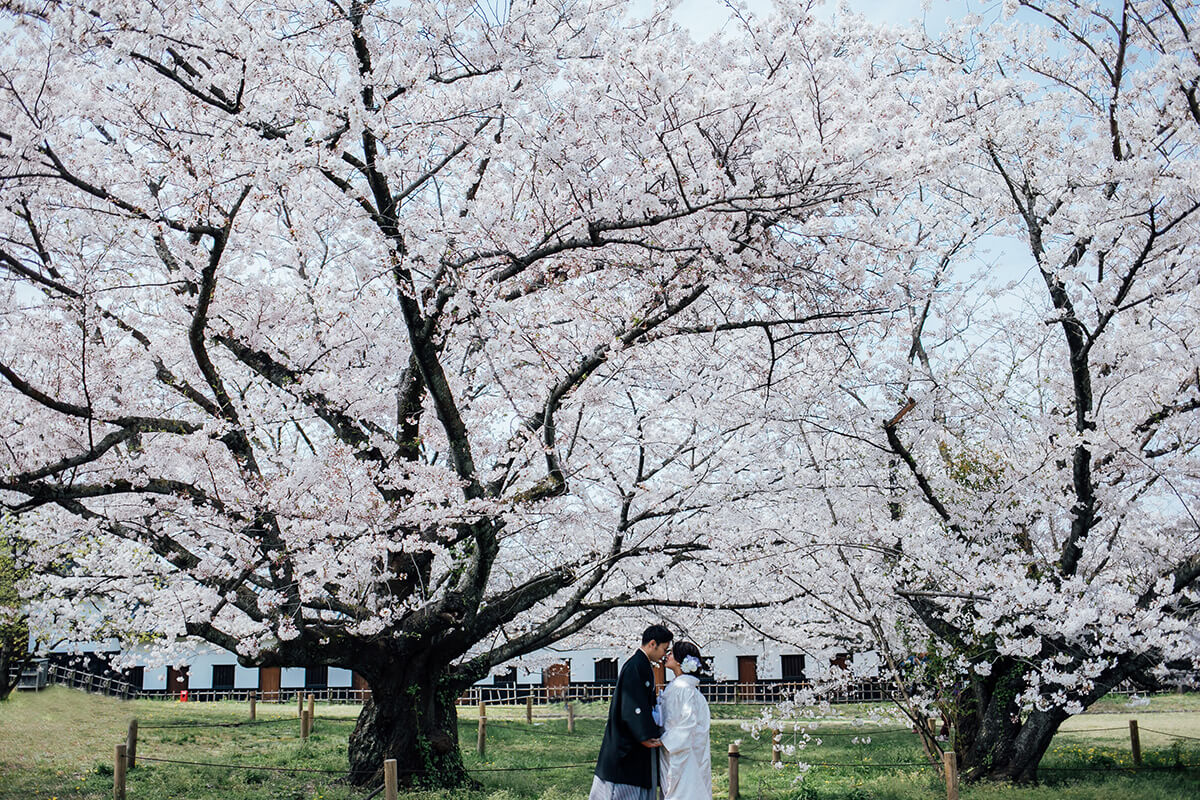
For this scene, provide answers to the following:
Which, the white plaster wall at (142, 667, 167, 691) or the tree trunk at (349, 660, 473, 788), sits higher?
the tree trunk at (349, 660, 473, 788)

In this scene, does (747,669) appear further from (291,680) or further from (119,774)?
(119,774)

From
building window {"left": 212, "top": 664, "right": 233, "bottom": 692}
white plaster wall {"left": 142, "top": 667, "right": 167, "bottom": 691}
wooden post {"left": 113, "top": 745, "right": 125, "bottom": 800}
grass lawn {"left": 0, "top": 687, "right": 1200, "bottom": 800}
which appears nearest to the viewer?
wooden post {"left": 113, "top": 745, "right": 125, "bottom": 800}

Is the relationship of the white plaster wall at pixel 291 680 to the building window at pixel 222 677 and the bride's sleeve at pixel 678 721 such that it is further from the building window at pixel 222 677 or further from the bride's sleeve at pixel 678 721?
the bride's sleeve at pixel 678 721

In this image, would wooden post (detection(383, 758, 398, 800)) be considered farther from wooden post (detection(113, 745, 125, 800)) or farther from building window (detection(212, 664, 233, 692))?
building window (detection(212, 664, 233, 692))

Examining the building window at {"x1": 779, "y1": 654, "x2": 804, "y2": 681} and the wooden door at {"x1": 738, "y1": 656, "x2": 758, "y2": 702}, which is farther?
the wooden door at {"x1": 738, "y1": 656, "x2": 758, "y2": 702}

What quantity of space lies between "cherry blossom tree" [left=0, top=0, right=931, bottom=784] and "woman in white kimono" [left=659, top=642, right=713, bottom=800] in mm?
2293

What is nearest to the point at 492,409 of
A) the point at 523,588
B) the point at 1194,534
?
the point at 523,588

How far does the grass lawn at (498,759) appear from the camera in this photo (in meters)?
9.38

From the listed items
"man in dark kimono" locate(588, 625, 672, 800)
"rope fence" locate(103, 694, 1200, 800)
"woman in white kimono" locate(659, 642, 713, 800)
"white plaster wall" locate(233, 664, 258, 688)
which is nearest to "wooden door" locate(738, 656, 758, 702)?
"rope fence" locate(103, 694, 1200, 800)

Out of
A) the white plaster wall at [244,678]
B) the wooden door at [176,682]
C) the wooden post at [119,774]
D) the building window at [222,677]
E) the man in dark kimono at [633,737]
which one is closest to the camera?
the man in dark kimono at [633,737]

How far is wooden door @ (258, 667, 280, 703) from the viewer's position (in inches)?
1077

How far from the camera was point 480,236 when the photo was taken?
662 centimetres

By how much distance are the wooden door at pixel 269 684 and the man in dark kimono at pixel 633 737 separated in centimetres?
2497

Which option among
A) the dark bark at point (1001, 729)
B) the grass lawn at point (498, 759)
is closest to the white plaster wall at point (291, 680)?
the grass lawn at point (498, 759)
